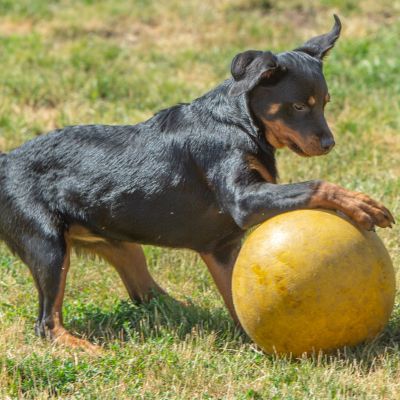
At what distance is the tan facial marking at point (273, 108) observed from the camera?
591 cm

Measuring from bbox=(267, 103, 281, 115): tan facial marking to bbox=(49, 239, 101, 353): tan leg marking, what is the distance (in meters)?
1.65

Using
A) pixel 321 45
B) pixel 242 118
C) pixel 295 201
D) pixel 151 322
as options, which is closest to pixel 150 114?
pixel 321 45

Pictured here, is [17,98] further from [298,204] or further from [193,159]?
[298,204]

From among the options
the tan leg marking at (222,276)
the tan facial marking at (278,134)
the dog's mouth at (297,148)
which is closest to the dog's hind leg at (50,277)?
the tan leg marking at (222,276)

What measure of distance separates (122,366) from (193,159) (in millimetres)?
1426

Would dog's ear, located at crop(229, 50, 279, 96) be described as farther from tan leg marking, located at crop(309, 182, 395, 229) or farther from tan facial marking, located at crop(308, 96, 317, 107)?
tan leg marking, located at crop(309, 182, 395, 229)

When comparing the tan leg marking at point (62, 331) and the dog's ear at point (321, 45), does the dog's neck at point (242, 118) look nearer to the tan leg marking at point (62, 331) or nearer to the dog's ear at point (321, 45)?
the dog's ear at point (321, 45)

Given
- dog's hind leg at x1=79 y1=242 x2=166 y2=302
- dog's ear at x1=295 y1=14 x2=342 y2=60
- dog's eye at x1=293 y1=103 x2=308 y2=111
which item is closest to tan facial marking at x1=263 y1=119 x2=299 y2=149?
dog's eye at x1=293 y1=103 x2=308 y2=111

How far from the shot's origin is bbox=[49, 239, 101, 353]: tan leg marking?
614cm

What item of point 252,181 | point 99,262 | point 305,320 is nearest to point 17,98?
point 99,262

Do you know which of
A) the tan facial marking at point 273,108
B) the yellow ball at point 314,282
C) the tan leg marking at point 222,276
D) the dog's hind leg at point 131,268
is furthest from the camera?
the dog's hind leg at point 131,268

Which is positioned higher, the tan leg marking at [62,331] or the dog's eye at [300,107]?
the dog's eye at [300,107]

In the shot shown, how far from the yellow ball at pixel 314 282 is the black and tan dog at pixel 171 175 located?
12.5 inches

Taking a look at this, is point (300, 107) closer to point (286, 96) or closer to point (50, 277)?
point (286, 96)
